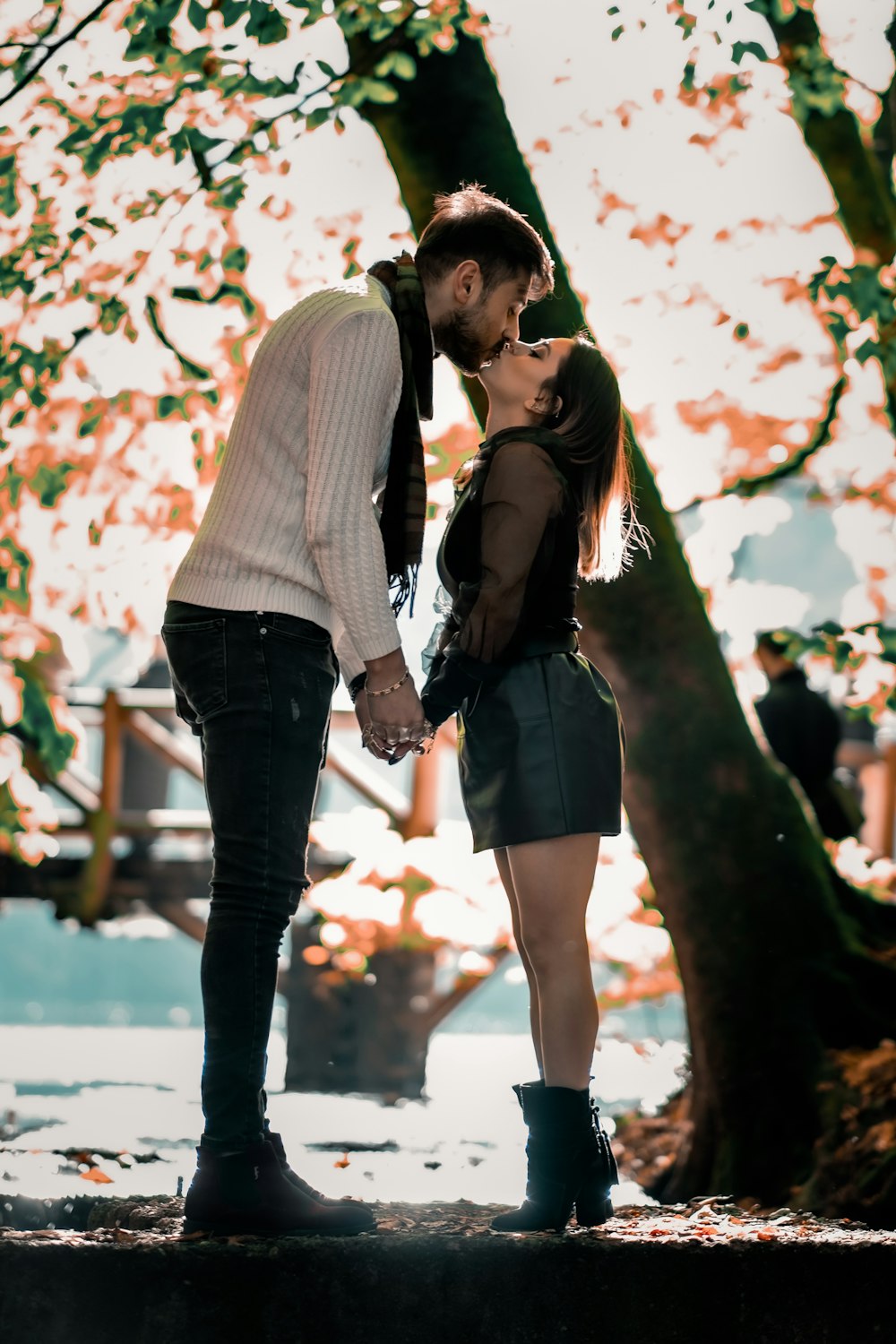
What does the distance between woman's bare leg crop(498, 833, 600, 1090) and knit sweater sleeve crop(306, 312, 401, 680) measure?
0.55 metres

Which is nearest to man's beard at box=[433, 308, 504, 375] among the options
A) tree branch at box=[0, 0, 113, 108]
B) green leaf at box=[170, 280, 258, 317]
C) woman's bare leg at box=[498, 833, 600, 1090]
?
woman's bare leg at box=[498, 833, 600, 1090]

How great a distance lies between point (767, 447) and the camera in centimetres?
966

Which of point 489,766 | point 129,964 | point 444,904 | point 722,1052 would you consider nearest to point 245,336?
point 444,904

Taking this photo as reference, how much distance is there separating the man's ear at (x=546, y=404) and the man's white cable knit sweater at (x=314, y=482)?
0.40 metres

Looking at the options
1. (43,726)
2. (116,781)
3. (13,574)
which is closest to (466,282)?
(43,726)

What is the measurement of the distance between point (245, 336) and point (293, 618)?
4979mm

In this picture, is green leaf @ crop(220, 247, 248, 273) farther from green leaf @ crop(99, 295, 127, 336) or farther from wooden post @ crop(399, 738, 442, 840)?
wooden post @ crop(399, 738, 442, 840)

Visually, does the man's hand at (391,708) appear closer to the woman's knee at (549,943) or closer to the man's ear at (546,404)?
the woman's knee at (549,943)

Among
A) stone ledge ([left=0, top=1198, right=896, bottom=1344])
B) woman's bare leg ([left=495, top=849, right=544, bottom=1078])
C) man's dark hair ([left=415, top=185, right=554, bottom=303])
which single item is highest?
man's dark hair ([left=415, top=185, right=554, bottom=303])

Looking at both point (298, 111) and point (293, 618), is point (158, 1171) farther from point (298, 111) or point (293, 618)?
point (298, 111)

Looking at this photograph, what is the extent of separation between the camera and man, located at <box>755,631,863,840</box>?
6.41 metres

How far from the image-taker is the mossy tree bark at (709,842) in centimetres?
464

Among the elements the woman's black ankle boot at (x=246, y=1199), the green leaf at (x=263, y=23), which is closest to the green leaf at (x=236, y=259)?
the green leaf at (x=263, y=23)

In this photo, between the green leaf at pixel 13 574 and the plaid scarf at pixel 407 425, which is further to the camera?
the green leaf at pixel 13 574
